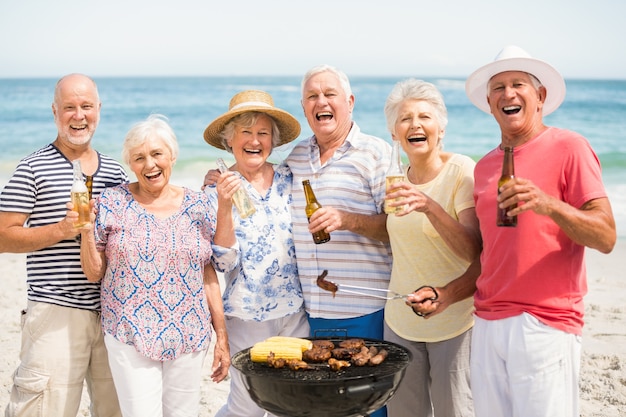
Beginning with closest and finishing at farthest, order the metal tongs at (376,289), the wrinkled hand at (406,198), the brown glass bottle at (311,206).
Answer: the wrinkled hand at (406,198) → the metal tongs at (376,289) → the brown glass bottle at (311,206)

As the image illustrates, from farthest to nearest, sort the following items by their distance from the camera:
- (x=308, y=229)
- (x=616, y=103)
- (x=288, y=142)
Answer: (x=616, y=103) < (x=288, y=142) < (x=308, y=229)

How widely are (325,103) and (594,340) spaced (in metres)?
4.89

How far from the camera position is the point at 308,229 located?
470 centimetres

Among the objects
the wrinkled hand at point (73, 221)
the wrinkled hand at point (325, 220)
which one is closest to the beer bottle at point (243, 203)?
the wrinkled hand at point (325, 220)

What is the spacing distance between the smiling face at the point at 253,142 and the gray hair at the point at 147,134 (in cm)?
48

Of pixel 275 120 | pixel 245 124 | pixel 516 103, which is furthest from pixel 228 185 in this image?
pixel 516 103

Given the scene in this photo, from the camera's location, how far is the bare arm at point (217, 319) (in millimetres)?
4699

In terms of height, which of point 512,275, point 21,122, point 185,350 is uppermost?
point 21,122

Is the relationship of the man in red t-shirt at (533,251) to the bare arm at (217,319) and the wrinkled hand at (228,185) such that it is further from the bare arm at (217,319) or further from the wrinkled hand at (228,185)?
the bare arm at (217,319)

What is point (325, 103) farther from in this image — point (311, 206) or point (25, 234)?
point (25, 234)

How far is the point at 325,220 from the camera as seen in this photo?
4.40m

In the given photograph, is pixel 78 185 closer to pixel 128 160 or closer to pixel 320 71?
pixel 128 160

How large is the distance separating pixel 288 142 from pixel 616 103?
34.7 metres

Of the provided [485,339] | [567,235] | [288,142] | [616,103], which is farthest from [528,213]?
[616,103]
